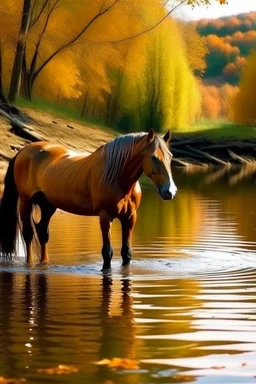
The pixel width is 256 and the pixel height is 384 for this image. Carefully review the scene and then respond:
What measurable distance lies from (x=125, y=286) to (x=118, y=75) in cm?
4293

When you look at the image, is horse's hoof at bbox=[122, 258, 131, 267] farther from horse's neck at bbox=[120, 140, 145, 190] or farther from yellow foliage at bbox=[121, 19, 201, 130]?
yellow foliage at bbox=[121, 19, 201, 130]

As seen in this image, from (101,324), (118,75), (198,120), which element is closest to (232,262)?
(101,324)

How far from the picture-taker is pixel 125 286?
33.8ft

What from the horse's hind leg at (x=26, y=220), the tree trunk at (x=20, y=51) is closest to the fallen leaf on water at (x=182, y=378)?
the horse's hind leg at (x=26, y=220)

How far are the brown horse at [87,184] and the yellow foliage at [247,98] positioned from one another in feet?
168

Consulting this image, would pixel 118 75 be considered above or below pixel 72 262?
above

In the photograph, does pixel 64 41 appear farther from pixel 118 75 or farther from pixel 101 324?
pixel 101 324

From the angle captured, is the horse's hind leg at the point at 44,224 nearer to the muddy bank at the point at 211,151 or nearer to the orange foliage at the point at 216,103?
the muddy bank at the point at 211,151

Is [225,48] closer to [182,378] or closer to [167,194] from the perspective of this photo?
[167,194]

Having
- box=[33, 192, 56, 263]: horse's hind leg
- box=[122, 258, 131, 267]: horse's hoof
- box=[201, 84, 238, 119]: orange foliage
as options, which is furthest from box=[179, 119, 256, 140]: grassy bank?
box=[122, 258, 131, 267]: horse's hoof

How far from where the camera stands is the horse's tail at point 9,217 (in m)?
12.8

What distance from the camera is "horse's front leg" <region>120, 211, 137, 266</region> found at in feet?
37.9

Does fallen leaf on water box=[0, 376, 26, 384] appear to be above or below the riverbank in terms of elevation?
below

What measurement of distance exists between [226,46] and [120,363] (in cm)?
15557
